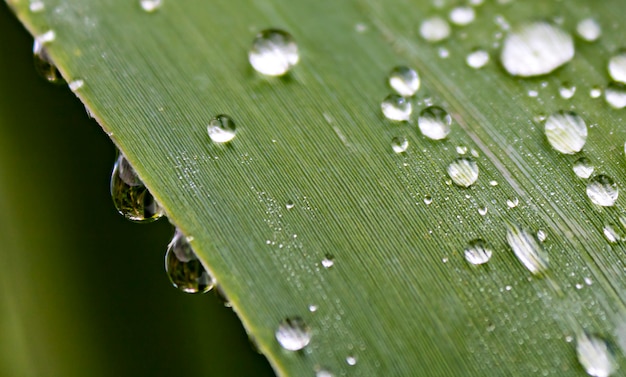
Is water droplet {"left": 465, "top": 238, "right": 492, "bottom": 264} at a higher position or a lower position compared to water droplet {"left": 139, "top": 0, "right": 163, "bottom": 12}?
lower

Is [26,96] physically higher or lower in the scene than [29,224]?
higher

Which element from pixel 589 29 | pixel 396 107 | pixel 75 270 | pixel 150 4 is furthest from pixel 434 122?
pixel 75 270

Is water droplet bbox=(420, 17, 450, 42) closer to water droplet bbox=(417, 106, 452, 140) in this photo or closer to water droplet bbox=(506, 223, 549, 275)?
water droplet bbox=(417, 106, 452, 140)

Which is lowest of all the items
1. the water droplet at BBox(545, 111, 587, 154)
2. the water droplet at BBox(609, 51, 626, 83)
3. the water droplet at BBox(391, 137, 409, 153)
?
the water droplet at BBox(545, 111, 587, 154)

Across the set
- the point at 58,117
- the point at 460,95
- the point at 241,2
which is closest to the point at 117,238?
the point at 58,117

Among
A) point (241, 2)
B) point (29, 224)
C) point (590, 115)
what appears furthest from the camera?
point (29, 224)

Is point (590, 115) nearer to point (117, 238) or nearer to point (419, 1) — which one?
point (419, 1)

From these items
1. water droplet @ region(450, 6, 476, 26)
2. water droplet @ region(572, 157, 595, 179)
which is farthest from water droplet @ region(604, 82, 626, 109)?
water droplet @ region(450, 6, 476, 26)
